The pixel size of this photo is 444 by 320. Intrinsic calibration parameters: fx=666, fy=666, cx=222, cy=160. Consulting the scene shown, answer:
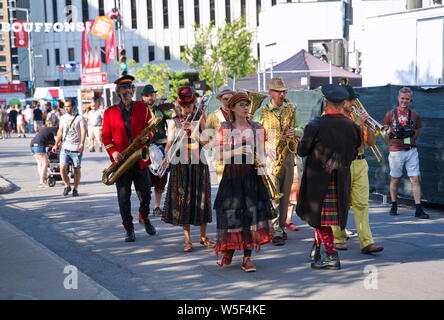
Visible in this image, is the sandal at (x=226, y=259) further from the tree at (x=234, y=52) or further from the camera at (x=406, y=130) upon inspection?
the tree at (x=234, y=52)

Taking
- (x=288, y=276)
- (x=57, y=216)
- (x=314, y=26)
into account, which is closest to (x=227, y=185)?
(x=288, y=276)

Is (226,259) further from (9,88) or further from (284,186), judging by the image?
(9,88)

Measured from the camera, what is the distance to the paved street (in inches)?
237

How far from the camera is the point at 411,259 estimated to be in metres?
7.17

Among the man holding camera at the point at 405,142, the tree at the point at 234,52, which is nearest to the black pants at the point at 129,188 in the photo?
the man holding camera at the point at 405,142

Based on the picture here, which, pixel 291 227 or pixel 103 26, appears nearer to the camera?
pixel 291 227

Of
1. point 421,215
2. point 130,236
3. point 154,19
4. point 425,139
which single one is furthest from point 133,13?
point 130,236

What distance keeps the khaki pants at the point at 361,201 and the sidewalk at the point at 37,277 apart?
10.2ft

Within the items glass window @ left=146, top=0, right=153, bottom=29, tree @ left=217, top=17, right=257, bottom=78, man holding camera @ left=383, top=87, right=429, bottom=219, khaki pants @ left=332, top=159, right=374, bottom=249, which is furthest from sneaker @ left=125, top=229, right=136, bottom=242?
glass window @ left=146, top=0, right=153, bottom=29

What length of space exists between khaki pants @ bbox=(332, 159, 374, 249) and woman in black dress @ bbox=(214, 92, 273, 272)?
1311mm

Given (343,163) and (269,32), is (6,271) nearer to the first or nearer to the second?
(343,163)

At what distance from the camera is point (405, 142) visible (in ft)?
32.6

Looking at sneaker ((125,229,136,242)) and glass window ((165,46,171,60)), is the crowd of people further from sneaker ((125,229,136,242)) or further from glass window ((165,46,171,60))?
glass window ((165,46,171,60))

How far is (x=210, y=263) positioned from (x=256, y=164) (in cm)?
127
